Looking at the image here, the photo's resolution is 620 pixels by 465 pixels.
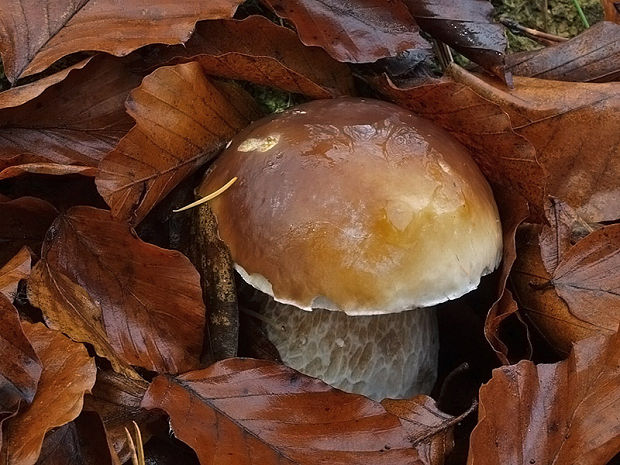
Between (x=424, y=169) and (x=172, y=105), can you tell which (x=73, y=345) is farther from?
(x=424, y=169)

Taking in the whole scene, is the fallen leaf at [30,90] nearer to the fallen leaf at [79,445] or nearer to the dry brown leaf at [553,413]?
the fallen leaf at [79,445]

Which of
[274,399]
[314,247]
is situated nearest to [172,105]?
[314,247]

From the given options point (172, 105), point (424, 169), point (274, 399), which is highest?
point (172, 105)

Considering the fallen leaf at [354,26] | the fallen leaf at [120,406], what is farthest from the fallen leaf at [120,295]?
the fallen leaf at [354,26]

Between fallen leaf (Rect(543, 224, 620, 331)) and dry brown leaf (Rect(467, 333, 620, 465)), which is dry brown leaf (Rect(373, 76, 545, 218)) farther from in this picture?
dry brown leaf (Rect(467, 333, 620, 465))

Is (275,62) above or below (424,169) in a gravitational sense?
above

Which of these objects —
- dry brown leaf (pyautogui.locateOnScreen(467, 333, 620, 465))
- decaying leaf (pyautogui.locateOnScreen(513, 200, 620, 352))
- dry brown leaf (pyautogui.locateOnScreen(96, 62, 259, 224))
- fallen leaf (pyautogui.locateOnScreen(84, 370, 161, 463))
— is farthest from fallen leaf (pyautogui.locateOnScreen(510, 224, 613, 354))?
fallen leaf (pyautogui.locateOnScreen(84, 370, 161, 463))
